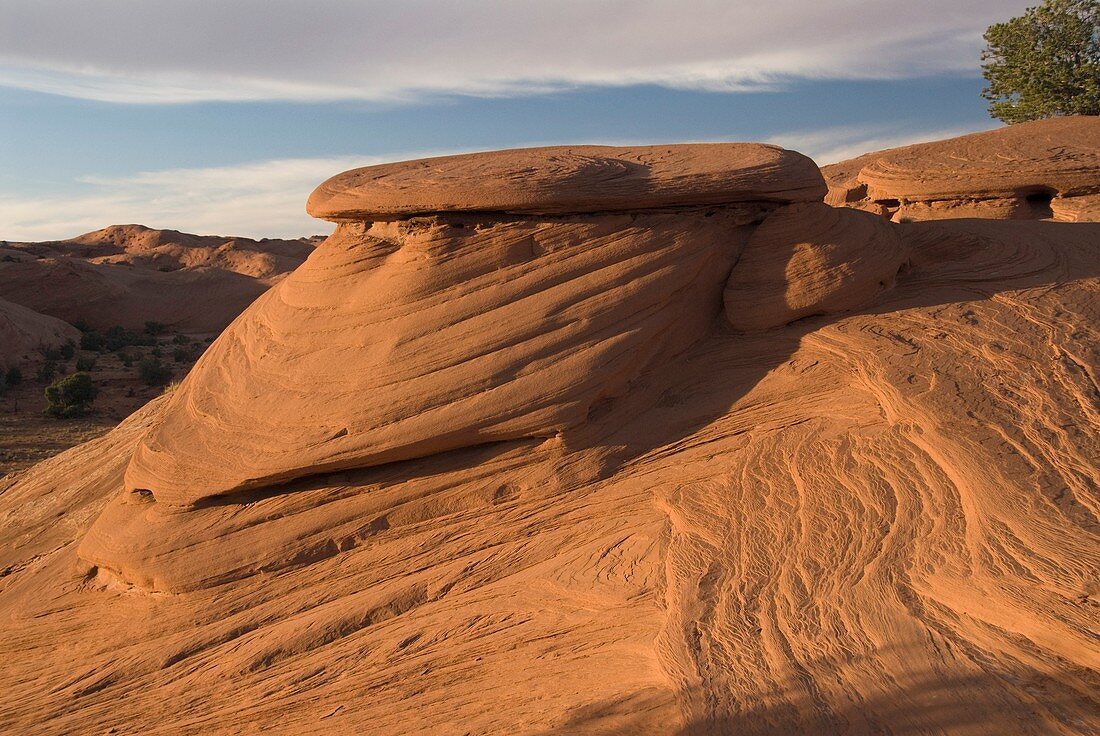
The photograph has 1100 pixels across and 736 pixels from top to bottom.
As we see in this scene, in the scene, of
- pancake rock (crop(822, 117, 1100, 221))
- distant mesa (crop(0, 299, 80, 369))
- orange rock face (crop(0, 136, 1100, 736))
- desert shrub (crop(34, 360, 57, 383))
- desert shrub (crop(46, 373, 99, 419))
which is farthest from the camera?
distant mesa (crop(0, 299, 80, 369))

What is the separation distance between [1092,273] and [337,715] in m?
7.20

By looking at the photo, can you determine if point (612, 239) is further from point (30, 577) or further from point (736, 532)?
point (30, 577)

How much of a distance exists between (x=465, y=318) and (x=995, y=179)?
9.16 m

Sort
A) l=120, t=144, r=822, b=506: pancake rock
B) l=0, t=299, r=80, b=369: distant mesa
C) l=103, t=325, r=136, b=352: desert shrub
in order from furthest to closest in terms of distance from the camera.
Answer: l=103, t=325, r=136, b=352: desert shrub < l=0, t=299, r=80, b=369: distant mesa < l=120, t=144, r=822, b=506: pancake rock

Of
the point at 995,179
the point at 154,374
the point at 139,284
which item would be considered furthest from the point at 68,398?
the point at 995,179

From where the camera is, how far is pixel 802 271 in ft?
21.3

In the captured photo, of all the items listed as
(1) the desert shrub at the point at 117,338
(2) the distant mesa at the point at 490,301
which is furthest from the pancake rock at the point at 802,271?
(1) the desert shrub at the point at 117,338

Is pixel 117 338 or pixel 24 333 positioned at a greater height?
pixel 24 333

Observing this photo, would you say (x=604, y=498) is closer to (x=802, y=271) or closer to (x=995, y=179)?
(x=802, y=271)

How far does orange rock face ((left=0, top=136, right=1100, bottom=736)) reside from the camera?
4.14 m

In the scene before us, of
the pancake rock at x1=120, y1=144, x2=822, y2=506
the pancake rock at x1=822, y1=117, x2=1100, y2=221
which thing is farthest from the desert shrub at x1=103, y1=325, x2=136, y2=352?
the pancake rock at x1=822, y1=117, x2=1100, y2=221

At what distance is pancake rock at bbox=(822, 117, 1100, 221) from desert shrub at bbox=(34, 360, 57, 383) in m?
18.8

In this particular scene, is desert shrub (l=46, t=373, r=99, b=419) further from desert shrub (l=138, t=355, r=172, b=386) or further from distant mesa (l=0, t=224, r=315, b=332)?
distant mesa (l=0, t=224, r=315, b=332)

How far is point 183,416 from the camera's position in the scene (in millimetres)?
6504
